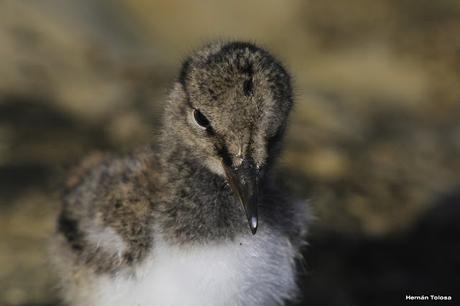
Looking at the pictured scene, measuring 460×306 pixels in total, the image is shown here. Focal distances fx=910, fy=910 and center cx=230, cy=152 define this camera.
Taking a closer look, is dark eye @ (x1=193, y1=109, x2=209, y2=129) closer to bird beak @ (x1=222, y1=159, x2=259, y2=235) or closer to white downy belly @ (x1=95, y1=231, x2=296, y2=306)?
bird beak @ (x1=222, y1=159, x2=259, y2=235)

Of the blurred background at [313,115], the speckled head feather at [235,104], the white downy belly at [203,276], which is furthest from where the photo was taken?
the blurred background at [313,115]

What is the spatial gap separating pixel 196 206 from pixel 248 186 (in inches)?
10.5

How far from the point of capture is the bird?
2.59 metres

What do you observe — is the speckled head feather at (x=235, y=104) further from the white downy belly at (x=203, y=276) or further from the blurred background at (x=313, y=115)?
the blurred background at (x=313, y=115)

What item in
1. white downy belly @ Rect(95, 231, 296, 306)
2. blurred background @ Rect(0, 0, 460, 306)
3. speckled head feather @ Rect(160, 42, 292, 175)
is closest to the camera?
speckled head feather @ Rect(160, 42, 292, 175)

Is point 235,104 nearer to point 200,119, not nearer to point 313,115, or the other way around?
point 200,119

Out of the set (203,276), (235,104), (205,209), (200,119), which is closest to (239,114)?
(235,104)

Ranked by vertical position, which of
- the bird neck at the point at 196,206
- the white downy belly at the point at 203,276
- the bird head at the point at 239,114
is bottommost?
the white downy belly at the point at 203,276

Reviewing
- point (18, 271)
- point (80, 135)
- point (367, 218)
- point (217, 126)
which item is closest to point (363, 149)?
point (367, 218)

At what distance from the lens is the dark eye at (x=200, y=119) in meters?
2.65

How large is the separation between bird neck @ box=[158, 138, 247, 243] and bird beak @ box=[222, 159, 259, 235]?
0.17m

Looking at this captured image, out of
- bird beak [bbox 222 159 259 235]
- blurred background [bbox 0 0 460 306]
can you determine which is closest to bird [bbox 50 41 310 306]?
bird beak [bbox 222 159 259 235]

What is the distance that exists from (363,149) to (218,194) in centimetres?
192

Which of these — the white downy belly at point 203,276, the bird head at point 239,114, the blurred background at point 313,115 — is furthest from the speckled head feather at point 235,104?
the blurred background at point 313,115
